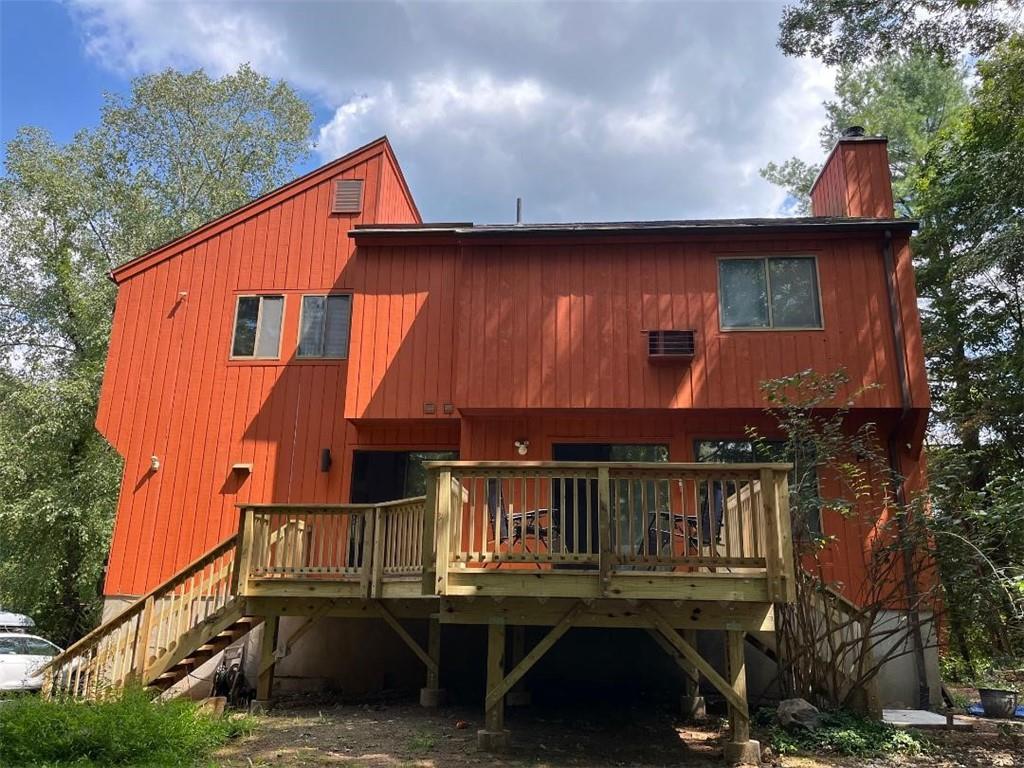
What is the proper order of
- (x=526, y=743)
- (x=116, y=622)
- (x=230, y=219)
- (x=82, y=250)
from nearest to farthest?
(x=526, y=743) < (x=116, y=622) < (x=230, y=219) < (x=82, y=250)

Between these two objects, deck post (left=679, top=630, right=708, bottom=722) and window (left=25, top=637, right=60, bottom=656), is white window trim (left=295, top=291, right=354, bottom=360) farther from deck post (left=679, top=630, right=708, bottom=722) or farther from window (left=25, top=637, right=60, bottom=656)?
deck post (left=679, top=630, right=708, bottom=722)

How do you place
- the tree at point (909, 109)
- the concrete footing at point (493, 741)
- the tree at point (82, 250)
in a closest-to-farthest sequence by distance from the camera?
the concrete footing at point (493, 741) < the tree at point (82, 250) < the tree at point (909, 109)

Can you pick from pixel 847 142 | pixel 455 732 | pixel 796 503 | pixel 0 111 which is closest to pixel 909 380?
pixel 796 503

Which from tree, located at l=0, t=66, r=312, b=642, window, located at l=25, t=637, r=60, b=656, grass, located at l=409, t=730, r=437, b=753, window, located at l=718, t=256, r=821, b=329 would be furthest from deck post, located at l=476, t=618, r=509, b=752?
tree, located at l=0, t=66, r=312, b=642

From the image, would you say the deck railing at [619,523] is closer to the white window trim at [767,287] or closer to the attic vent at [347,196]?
the white window trim at [767,287]

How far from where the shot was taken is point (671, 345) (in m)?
9.49

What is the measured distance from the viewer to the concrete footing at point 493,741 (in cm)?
597

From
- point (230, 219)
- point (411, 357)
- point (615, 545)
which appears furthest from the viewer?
point (230, 219)

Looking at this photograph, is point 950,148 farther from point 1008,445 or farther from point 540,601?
point 540,601

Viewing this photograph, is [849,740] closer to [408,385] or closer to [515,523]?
[515,523]

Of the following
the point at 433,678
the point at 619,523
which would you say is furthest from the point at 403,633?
the point at 619,523

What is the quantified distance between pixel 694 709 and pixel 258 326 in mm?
8228

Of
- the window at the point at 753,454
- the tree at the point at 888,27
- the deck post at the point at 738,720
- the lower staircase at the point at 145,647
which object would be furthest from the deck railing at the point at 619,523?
the tree at the point at 888,27

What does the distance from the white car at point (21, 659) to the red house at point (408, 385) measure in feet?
7.30
